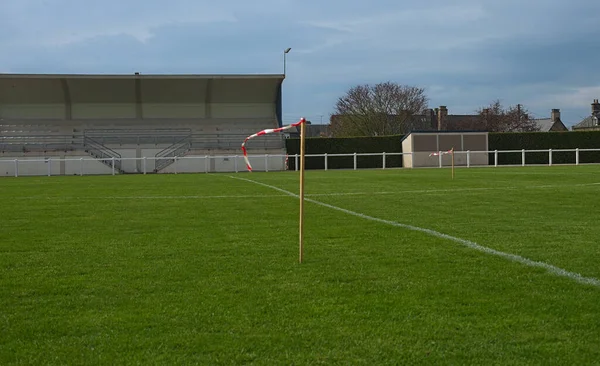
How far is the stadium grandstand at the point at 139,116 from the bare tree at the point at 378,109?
18.4 meters

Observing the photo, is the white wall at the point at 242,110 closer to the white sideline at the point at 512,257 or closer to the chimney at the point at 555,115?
the white sideline at the point at 512,257

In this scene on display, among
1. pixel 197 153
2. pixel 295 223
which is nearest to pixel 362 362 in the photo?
pixel 295 223

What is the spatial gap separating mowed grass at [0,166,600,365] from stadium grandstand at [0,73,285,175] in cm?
3393

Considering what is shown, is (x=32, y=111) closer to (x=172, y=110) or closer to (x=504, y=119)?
(x=172, y=110)

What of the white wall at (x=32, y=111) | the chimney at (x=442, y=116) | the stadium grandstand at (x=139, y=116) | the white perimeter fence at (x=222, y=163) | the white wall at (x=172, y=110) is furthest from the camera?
the chimney at (x=442, y=116)

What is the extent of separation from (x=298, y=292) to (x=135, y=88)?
43.9 metres

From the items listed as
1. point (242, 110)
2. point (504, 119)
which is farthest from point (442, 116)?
point (242, 110)

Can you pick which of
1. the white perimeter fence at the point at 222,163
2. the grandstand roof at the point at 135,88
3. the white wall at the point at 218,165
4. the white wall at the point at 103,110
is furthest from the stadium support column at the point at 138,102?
the white wall at the point at 218,165

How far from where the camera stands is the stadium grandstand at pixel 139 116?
144 feet

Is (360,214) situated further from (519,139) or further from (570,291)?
(519,139)

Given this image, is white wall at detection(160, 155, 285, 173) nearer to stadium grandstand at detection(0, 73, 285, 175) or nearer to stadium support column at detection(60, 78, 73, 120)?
stadium grandstand at detection(0, 73, 285, 175)

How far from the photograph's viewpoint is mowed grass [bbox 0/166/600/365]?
3682mm

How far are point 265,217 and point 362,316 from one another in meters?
6.33

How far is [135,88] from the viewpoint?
46.6m
